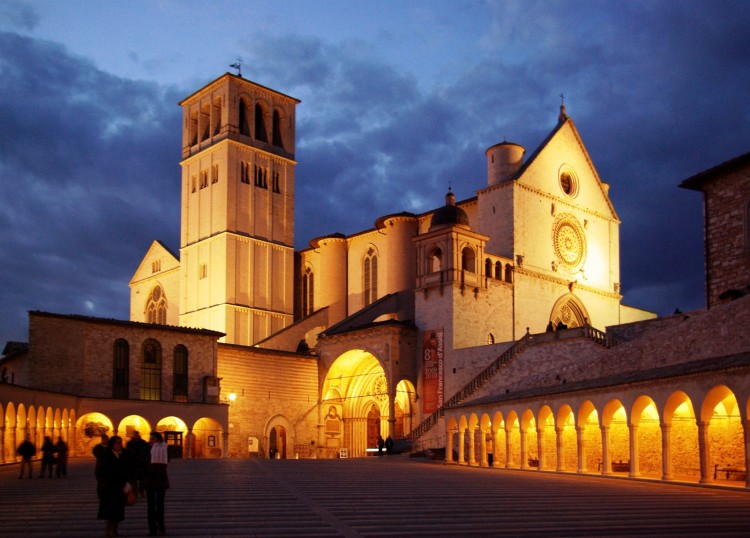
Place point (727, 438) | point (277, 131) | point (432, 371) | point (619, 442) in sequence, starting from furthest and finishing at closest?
point (277, 131), point (432, 371), point (619, 442), point (727, 438)

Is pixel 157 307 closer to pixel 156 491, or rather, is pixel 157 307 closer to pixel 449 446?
pixel 449 446

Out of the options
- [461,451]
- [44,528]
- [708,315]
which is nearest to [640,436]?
[708,315]

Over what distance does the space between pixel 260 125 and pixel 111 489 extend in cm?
5820

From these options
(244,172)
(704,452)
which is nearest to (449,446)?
(704,452)

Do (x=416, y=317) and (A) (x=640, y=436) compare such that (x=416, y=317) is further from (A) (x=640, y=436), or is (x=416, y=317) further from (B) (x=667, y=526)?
(B) (x=667, y=526)

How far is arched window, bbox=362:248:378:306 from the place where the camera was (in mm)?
61656

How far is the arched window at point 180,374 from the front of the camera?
47406 mm

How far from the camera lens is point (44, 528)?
12.7 m

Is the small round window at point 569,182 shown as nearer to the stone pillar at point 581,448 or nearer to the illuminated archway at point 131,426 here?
the illuminated archway at point 131,426

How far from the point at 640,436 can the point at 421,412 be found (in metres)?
20.3

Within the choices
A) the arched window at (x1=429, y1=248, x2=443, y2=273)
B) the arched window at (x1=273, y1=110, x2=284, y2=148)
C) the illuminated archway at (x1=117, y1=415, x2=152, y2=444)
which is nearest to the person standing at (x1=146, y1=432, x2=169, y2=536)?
the illuminated archway at (x1=117, y1=415, x2=152, y2=444)

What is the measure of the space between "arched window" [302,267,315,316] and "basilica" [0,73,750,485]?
150 millimetres

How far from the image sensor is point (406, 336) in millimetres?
50188

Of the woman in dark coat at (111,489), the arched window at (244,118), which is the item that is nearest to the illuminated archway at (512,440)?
the woman in dark coat at (111,489)
